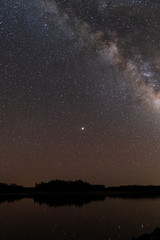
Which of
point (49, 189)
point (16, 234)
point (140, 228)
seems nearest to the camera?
point (16, 234)

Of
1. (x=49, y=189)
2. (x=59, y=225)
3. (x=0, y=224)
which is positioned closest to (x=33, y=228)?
(x=59, y=225)

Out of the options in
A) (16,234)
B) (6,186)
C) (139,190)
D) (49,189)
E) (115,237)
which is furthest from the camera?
(139,190)

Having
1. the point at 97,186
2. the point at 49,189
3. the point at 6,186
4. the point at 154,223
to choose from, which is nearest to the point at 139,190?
the point at 97,186

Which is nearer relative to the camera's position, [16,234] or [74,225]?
[16,234]

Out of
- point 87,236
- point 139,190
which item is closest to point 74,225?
point 87,236

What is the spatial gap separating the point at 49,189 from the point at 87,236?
121224 millimetres

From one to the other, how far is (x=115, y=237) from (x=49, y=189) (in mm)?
122573

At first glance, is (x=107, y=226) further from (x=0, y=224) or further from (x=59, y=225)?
(x=0, y=224)

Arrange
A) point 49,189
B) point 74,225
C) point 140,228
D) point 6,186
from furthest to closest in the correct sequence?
point 49,189, point 6,186, point 74,225, point 140,228

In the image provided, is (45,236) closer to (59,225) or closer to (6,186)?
(59,225)

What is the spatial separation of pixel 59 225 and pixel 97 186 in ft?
400

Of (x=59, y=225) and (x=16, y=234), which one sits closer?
(x=16, y=234)

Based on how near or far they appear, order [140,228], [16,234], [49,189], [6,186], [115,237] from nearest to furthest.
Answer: [115,237], [16,234], [140,228], [6,186], [49,189]

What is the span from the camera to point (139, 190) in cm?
15388
